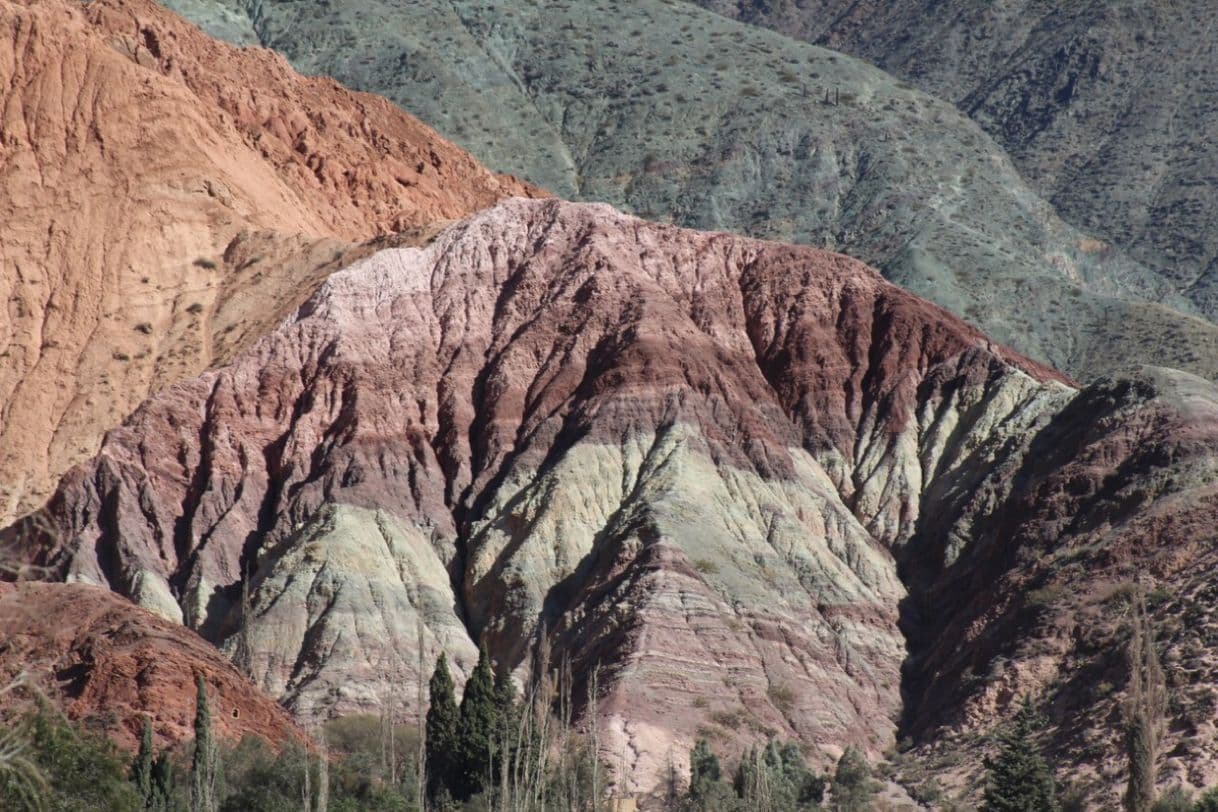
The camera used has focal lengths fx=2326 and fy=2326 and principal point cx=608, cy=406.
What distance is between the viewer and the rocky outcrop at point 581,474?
8138cm

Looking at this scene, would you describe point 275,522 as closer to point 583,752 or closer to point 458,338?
point 458,338

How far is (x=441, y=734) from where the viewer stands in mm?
71625

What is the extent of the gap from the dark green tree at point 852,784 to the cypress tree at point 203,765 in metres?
19.5

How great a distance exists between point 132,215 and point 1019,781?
64263 millimetres

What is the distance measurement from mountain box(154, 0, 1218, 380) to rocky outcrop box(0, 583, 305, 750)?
74.2 meters

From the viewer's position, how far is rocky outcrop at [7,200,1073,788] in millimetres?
81381

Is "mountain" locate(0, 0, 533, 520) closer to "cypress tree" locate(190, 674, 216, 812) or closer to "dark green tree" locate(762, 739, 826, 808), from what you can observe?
"cypress tree" locate(190, 674, 216, 812)

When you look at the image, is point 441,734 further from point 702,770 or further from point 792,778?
point 792,778

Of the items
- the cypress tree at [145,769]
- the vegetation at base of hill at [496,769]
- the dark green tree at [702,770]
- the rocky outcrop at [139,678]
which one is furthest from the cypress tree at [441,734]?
the cypress tree at [145,769]

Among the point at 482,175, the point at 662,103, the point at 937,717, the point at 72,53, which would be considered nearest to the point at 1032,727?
the point at 937,717

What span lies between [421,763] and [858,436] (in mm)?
35980

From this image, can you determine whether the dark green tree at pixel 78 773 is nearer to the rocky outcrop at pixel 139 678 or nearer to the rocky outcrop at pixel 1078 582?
the rocky outcrop at pixel 139 678

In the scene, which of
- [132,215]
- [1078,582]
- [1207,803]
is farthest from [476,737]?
[132,215]

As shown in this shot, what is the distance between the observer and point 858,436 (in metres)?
97.1
